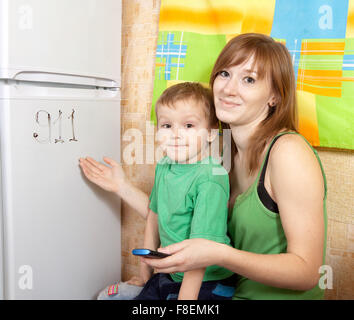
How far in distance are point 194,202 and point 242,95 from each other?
28 cm

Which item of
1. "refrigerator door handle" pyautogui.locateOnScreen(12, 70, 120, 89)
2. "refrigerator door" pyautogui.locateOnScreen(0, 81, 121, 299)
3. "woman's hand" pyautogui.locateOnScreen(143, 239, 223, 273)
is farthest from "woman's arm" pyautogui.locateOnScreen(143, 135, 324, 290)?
"refrigerator door handle" pyautogui.locateOnScreen(12, 70, 120, 89)

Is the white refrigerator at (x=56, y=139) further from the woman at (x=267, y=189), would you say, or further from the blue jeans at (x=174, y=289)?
the woman at (x=267, y=189)

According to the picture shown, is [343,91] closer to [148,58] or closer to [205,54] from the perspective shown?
[205,54]

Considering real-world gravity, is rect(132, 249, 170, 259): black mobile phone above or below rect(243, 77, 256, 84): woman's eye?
below

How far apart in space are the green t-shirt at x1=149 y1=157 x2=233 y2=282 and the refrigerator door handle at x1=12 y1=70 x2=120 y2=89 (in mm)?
336

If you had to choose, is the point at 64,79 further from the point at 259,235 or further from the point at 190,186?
the point at 259,235

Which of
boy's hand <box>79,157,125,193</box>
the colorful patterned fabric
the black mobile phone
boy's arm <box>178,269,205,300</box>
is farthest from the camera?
boy's hand <box>79,157,125,193</box>

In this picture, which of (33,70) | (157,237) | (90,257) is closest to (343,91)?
(157,237)

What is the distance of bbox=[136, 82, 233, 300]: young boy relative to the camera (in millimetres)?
950

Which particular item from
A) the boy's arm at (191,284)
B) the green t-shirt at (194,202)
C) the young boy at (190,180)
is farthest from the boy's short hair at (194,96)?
the boy's arm at (191,284)

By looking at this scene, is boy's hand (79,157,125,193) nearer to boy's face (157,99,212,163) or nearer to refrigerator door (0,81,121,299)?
refrigerator door (0,81,121,299)

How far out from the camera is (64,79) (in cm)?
110

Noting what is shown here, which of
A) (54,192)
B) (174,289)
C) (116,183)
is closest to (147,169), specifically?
(116,183)
